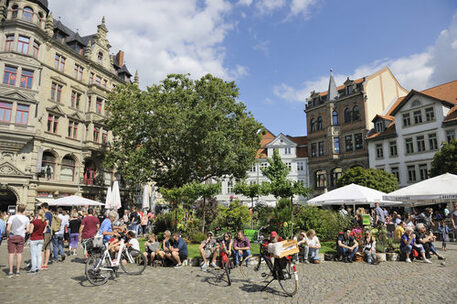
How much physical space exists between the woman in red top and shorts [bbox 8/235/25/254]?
30 cm

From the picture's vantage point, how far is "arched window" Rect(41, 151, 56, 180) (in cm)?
2593

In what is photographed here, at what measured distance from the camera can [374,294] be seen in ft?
22.1

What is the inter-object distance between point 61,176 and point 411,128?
35.2m

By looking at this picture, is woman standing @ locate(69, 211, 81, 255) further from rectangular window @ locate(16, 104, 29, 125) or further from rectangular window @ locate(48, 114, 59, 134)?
rectangular window @ locate(48, 114, 59, 134)

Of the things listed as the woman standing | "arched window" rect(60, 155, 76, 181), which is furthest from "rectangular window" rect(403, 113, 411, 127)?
"arched window" rect(60, 155, 76, 181)

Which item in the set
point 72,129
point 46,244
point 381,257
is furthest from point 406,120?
point 72,129

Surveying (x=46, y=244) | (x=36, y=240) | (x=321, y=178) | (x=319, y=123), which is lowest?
(x=46, y=244)

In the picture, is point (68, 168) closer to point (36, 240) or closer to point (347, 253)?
point (36, 240)

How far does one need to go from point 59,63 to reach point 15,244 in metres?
25.3

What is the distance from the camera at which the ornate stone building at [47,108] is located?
2427 centimetres

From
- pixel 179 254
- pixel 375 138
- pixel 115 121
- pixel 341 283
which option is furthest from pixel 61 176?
pixel 375 138

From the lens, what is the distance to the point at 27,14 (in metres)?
25.7

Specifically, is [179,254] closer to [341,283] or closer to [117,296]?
[117,296]

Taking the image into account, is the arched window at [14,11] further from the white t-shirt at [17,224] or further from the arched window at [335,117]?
the arched window at [335,117]
